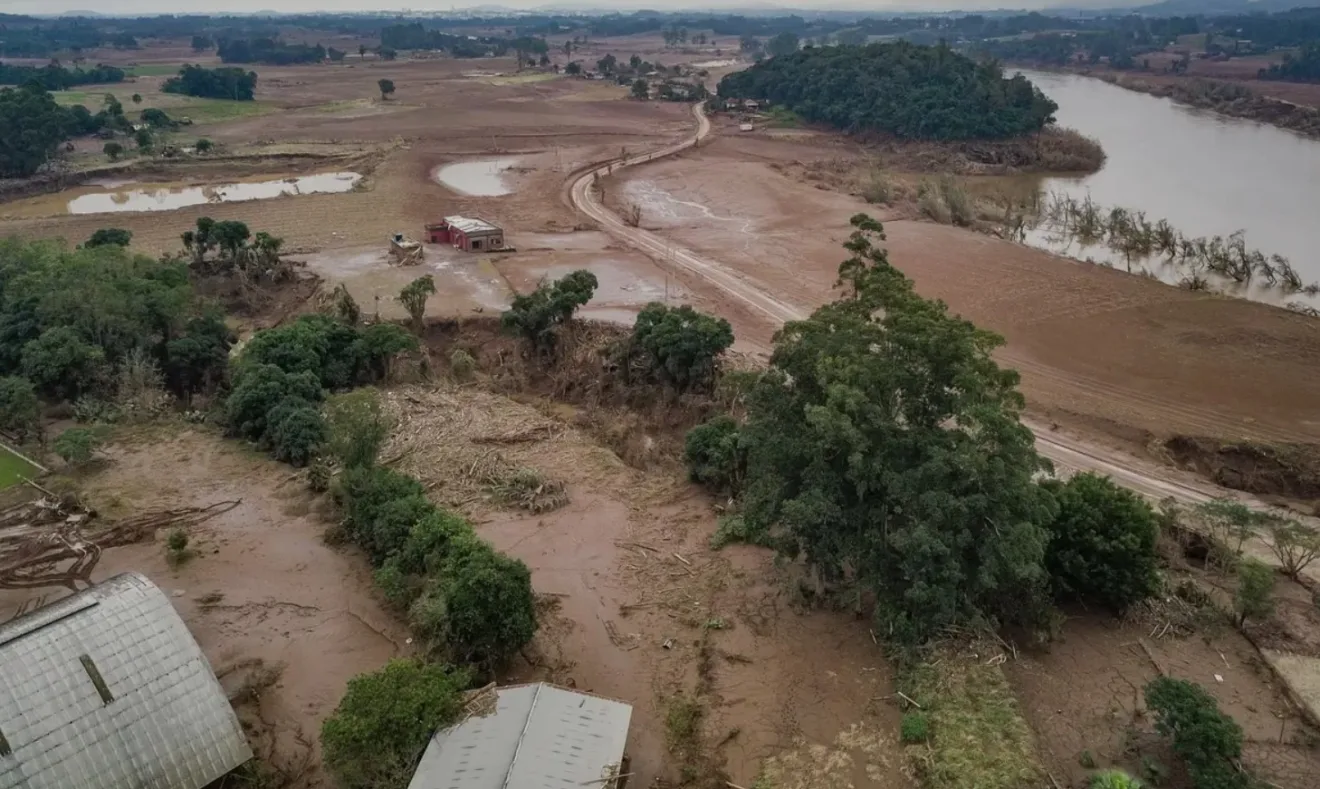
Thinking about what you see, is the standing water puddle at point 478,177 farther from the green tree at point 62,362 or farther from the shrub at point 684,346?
the green tree at point 62,362

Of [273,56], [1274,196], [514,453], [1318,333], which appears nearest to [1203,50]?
[1274,196]

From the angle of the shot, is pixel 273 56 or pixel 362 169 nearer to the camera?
pixel 362 169

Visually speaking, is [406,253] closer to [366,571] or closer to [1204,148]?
[366,571]

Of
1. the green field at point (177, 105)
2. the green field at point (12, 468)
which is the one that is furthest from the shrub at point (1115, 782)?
the green field at point (177, 105)

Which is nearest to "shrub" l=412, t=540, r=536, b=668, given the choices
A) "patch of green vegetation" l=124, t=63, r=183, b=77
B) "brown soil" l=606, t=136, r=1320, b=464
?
"brown soil" l=606, t=136, r=1320, b=464

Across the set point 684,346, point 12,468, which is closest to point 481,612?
point 684,346

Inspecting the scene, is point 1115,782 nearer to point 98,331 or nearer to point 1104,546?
point 1104,546
